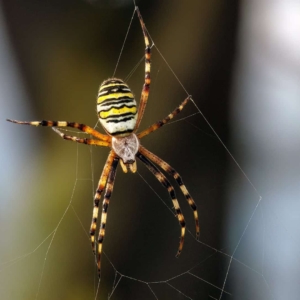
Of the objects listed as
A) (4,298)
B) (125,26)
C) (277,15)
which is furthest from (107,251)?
(277,15)

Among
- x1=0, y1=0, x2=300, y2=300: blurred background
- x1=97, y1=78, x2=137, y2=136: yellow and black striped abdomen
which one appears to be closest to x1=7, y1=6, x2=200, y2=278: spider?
x1=97, y1=78, x2=137, y2=136: yellow and black striped abdomen

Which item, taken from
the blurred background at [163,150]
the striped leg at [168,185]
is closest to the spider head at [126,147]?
the striped leg at [168,185]

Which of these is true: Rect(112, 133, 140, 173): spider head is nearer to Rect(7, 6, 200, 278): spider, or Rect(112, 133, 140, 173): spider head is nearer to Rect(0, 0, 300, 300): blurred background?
Rect(7, 6, 200, 278): spider

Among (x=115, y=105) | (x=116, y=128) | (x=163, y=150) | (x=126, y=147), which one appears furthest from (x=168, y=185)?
(x=163, y=150)

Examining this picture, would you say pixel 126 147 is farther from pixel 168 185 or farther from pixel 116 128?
pixel 168 185

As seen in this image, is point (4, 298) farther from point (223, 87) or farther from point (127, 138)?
point (223, 87)

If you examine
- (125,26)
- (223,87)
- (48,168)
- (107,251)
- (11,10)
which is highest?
(11,10)
